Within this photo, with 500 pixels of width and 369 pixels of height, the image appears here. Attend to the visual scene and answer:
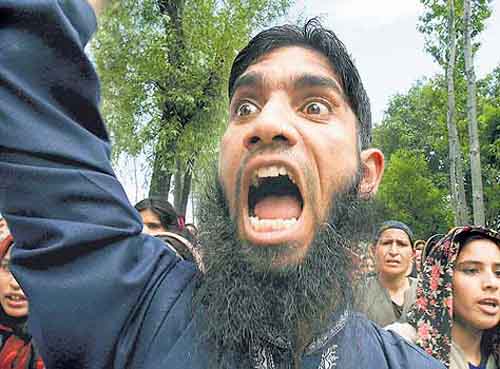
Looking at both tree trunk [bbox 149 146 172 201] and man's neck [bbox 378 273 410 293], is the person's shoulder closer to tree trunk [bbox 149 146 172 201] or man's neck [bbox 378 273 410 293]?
man's neck [bbox 378 273 410 293]

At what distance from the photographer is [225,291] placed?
1.43 meters

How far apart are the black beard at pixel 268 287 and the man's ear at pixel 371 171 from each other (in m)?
0.13

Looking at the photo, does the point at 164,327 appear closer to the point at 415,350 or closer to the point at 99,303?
the point at 99,303

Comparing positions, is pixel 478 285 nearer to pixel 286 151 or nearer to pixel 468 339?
pixel 468 339

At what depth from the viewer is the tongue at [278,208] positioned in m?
1.59

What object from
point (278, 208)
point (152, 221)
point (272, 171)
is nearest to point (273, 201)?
point (278, 208)

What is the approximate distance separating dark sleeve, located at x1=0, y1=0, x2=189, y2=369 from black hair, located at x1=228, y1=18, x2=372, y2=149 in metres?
0.56

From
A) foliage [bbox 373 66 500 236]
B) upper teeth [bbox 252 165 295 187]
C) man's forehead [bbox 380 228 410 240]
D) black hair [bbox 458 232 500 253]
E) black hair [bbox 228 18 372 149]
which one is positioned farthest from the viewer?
foliage [bbox 373 66 500 236]

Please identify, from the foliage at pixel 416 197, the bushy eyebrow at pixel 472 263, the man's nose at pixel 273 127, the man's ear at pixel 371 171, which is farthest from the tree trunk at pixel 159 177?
the foliage at pixel 416 197

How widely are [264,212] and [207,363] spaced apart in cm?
42

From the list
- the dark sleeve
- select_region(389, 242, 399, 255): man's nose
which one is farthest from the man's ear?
select_region(389, 242, 399, 255): man's nose

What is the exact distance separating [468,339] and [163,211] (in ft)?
7.30

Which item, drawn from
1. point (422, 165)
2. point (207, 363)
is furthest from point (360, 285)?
point (422, 165)

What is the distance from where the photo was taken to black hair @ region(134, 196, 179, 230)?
4.48 meters
